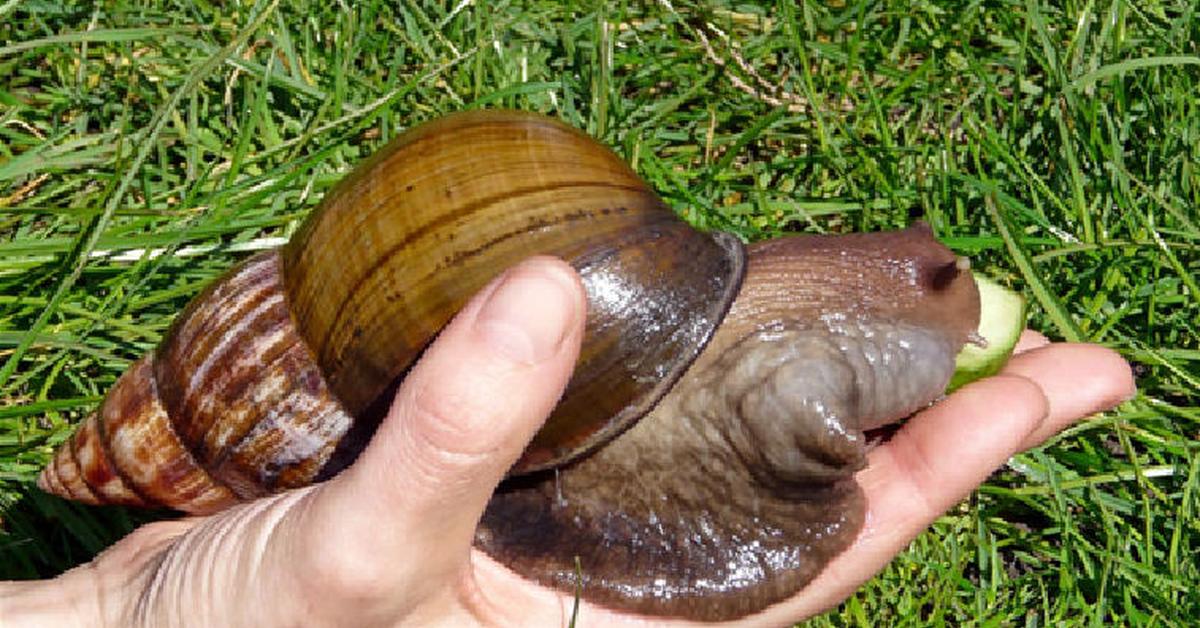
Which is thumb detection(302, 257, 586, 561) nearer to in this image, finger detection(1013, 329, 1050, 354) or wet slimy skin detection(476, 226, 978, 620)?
wet slimy skin detection(476, 226, 978, 620)

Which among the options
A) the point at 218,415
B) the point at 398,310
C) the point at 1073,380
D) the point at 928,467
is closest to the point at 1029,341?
the point at 1073,380

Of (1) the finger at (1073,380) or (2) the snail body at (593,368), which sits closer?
(2) the snail body at (593,368)

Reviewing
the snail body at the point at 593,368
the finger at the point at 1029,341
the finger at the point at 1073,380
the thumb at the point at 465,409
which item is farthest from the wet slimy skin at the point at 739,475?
the thumb at the point at 465,409

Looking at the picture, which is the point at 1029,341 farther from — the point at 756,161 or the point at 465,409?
the point at 465,409

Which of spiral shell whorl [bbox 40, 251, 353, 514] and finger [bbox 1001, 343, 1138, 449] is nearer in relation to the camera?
spiral shell whorl [bbox 40, 251, 353, 514]

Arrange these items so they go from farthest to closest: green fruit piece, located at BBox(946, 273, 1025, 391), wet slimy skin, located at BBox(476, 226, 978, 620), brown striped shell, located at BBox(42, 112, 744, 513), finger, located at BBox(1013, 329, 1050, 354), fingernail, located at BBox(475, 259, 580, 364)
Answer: finger, located at BBox(1013, 329, 1050, 354), green fruit piece, located at BBox(946, 273, 1025, 391), wet slimy skin, located at BBox(476, 226, 978, 620), brown striped shell, located at BBox(42, 112, 744, 513), fingernail, located at BBox(475, 259, 580, 364)

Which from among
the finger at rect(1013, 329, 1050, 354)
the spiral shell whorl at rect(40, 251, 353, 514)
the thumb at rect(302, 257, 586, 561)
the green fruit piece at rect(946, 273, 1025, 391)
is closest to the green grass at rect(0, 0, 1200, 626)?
the finger at rect(1013, 329, 1050, 354)

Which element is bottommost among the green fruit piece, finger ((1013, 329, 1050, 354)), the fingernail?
finger ((1013, 329, 1050, 354))

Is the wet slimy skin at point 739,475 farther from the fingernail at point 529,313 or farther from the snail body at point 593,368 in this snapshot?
the fingernail at point 529,313
